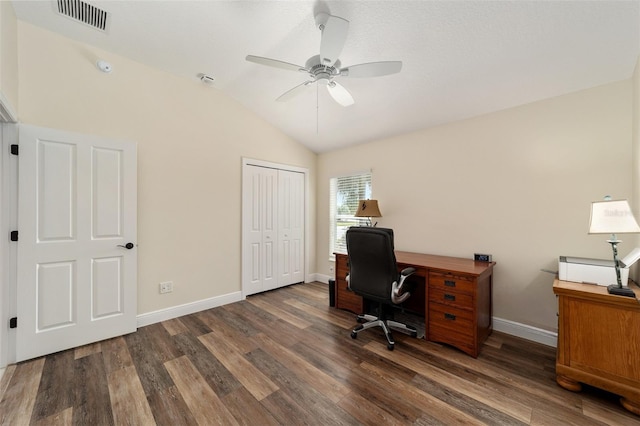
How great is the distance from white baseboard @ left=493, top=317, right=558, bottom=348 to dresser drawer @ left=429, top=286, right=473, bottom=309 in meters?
0.81

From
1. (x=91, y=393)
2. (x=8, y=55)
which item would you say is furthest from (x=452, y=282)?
(x=8, y=55)

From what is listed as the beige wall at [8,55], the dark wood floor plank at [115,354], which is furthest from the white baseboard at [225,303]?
the beige wall at [8,55]

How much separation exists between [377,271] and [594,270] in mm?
1629

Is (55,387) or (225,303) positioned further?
(225,303)

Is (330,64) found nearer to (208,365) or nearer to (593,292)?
(593,292)

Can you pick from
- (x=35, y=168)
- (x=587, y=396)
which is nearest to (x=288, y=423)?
(x=587, y=396)

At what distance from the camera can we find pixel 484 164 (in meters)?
2.76

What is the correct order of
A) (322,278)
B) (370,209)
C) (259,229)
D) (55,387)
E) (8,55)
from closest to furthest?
(55,387), (8,55), (370,209), (259,229), (322,278)

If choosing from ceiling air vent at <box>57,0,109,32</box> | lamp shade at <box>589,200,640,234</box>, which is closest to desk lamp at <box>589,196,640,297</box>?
lamp shade at <box>589,200,640,234</box>

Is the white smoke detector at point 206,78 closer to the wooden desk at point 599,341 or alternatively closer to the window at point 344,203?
the window at point 344,203

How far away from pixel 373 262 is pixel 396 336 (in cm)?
90

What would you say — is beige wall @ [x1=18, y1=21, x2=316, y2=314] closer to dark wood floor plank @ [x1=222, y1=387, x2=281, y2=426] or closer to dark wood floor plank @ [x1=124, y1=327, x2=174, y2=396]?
dark wood floor plank @ [x1=124, y1=327, x2=174, y2=396]

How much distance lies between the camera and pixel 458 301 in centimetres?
229

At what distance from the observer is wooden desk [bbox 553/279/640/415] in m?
1.59
